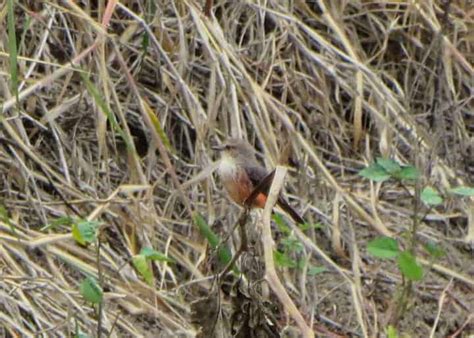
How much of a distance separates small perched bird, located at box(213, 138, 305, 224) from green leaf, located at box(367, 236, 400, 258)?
9.4 inches

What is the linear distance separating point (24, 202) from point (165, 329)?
0.68 meters

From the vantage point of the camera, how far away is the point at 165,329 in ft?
14.2

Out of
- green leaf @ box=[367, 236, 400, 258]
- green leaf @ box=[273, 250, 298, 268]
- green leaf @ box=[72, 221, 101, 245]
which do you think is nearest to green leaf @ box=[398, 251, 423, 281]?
green leaf @ box=[367, 236, 400, 258]

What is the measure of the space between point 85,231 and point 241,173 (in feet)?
2.22

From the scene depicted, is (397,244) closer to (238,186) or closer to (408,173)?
(408,173)

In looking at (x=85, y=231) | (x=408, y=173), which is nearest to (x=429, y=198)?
(x=408, y=173)

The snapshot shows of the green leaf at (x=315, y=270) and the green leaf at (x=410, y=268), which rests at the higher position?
the green leaf at (x=410, y=268)

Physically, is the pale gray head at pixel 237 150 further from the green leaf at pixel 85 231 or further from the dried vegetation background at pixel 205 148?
the green leaf at pixel 85 231

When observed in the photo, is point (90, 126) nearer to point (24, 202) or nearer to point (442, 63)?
point (24, 202)

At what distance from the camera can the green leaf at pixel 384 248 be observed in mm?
4227

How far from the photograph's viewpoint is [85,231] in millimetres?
3660

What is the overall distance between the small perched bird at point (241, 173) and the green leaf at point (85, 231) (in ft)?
1.78

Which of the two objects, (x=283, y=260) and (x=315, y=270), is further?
(x=315, y=270)

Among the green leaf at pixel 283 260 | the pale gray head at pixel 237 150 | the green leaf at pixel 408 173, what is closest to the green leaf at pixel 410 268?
the green leaf at pixel 408 173
